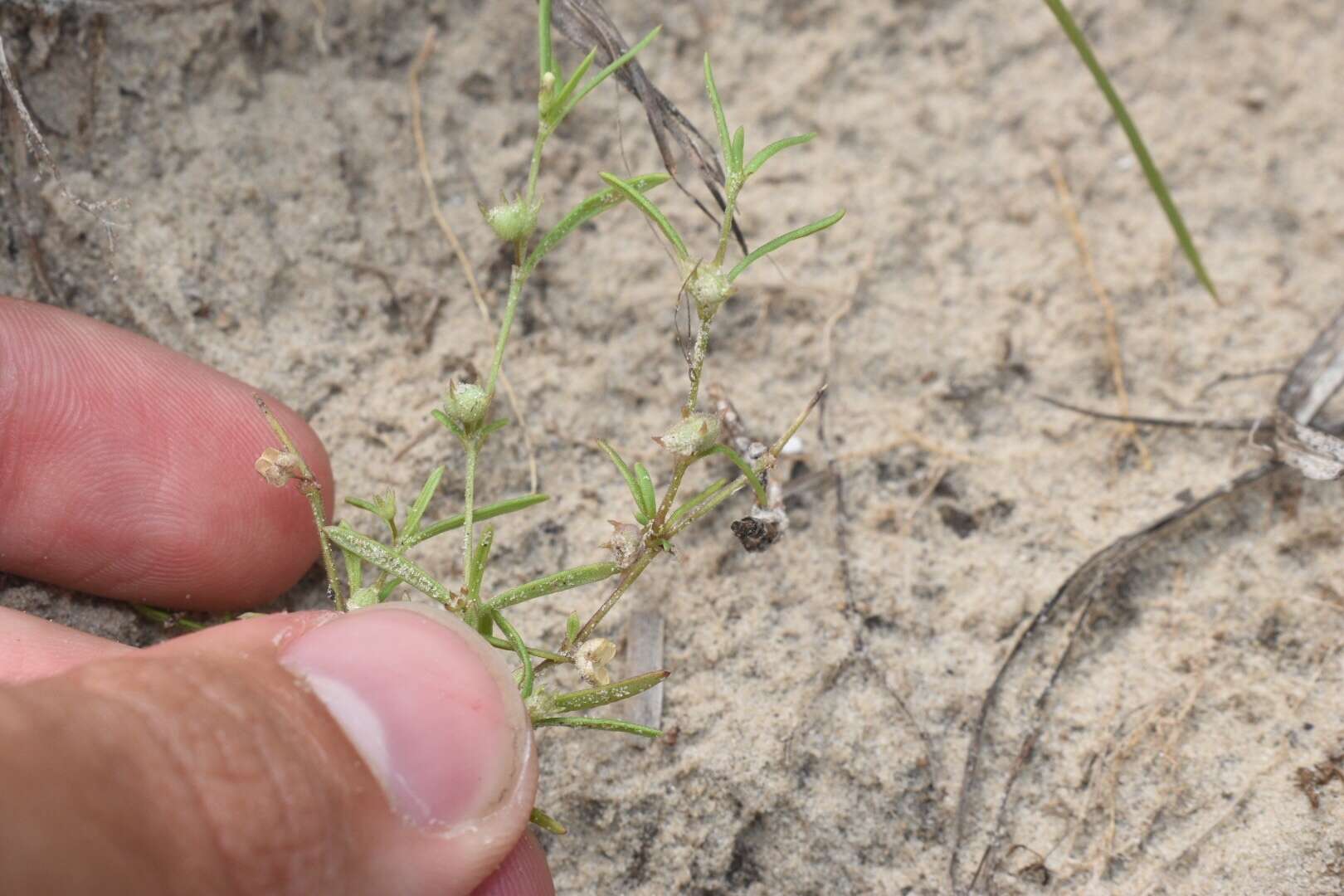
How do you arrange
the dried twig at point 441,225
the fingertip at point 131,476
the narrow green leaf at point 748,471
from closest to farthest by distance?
1. the narrow green leaf at point 748,471
2. the fingertip at point 131,476
3. the dried twig at point 441,225

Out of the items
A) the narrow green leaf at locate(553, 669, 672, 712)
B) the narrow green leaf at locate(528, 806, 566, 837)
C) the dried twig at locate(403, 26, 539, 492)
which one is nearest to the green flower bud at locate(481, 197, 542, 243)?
the dried twig at locate(403, 26, 539, 492)

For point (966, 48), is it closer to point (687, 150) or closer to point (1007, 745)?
point (687, 150)

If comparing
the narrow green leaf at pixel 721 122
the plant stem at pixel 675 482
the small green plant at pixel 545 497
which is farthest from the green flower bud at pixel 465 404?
the narrow green leaf at pixel 721 122

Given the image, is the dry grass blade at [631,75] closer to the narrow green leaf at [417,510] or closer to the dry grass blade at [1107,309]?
the narrow green leaf at [417,510]

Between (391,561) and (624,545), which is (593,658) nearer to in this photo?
(624,545)

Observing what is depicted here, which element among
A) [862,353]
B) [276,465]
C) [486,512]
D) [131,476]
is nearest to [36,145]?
[131,476]
